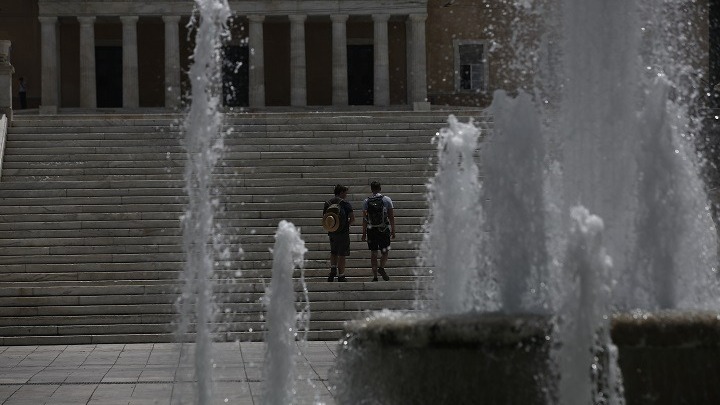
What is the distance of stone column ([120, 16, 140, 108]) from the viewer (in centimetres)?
4000

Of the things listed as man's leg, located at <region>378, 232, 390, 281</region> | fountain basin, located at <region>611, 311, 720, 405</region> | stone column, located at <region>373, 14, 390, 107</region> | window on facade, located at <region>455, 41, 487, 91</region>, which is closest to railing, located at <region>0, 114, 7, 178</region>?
man's leg, located at <region>378, 232, 390, 281</region>

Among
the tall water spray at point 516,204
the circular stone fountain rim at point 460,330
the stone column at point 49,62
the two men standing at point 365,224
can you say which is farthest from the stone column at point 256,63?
the circular stone fountain rim at point 460,330

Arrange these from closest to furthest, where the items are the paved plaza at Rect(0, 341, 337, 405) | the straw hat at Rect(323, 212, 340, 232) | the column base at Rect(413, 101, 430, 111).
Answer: the paved plaza at Rect(0, 341, 337, 405) < the straw hat at Rect(323, 212, 340, 232) < the column base at Rect(413, 101, 430, 111)

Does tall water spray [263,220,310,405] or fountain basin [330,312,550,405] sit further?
tall water spray [263,220,310,405]

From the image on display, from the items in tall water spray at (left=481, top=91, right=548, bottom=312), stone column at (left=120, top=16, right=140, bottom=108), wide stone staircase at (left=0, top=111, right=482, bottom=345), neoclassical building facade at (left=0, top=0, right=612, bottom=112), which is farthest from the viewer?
neoclassical building facade at (left=0, top=0, right=612, bottom=112)

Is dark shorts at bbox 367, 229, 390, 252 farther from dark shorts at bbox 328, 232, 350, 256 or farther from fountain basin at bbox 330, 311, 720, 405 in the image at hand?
fountain basin at bbox 330, 311, 720, 405

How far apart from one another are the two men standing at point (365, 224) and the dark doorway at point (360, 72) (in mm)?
26322

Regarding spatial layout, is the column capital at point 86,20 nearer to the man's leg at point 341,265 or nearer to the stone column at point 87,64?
the stone column at point 87,64

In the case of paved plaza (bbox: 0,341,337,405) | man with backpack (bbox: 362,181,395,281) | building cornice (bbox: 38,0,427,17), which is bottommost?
paved plaza (bbox: 0,341,337,405)

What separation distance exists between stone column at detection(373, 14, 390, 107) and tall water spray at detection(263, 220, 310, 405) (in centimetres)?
3037

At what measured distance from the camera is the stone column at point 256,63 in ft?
132

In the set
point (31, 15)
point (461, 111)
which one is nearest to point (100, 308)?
point (461, 111)

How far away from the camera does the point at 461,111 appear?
30.4m

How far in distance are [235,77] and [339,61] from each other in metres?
4.18
